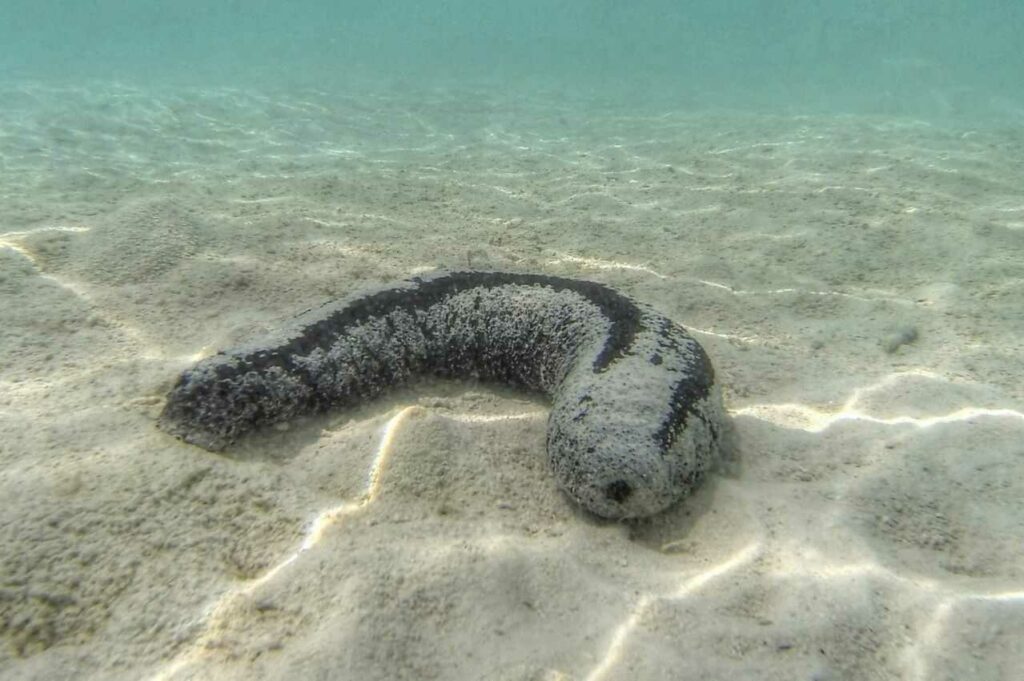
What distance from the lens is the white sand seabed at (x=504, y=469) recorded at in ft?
5.40

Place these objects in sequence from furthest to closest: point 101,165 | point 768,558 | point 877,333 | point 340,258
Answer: point 101,165 → point 340,258 → point 877,333 → point 768,558

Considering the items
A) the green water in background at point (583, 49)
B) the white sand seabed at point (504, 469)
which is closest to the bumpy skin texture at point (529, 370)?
the white sand seabed at point (504, 469)

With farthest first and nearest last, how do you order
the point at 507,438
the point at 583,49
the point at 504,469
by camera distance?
1. the point at 583,49
2. the point at 507,438
3. the point at 504,469

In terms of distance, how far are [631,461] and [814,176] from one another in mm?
5465

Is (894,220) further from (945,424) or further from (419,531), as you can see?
(419,531)

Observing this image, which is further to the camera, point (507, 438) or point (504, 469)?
point (507, 438)

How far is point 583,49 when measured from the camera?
3803cm

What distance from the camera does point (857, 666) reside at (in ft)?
5.29

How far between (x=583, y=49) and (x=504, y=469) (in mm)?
41007

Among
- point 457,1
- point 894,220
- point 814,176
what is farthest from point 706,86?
point 457,1

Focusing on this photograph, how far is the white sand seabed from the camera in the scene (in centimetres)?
165

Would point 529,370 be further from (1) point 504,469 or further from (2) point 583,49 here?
(2) point 583,49

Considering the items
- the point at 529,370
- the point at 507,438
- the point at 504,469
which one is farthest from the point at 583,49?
the point at 504,469

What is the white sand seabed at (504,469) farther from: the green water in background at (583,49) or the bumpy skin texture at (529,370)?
the green water in background at (583,49)
